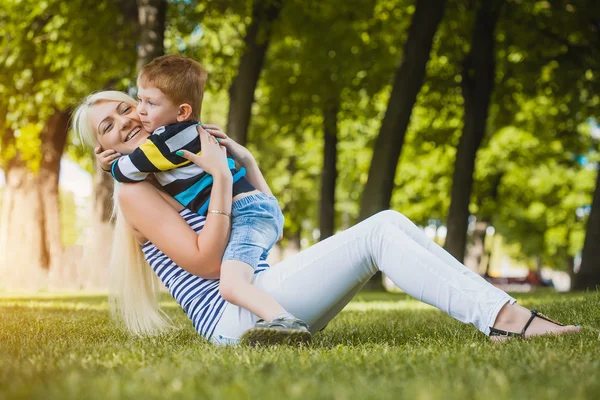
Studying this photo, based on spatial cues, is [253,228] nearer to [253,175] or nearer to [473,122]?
[253,175]

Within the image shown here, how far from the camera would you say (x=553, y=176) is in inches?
1190

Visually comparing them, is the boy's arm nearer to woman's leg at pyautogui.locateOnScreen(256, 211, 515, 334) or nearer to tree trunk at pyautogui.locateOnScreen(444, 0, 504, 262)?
woman's leg at pyautogui.locateOnScreen(256, 211, 515, 334)

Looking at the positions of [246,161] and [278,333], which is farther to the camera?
[246,161]

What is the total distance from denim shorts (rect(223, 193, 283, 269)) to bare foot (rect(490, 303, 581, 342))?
4.40ft

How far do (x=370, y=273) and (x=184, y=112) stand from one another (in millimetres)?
1416

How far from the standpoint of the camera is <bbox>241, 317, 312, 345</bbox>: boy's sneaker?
361 centimetres

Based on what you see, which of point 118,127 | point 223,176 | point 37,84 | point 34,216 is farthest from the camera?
point 34,216

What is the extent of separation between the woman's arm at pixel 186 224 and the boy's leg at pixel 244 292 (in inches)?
5.6

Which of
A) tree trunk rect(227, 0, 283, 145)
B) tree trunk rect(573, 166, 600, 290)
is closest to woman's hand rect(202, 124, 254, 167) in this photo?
tree trunk rect(227, 0, 283, 145)

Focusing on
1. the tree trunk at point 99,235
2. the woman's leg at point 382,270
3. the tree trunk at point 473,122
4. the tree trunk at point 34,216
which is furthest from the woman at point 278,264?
the tree trunk at point 34,216

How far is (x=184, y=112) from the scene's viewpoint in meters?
4.21

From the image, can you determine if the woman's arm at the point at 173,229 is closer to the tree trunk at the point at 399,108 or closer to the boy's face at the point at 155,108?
the boy's face at the point at 155,108

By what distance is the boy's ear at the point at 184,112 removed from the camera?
4207mm

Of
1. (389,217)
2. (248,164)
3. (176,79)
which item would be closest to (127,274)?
(248,164)
